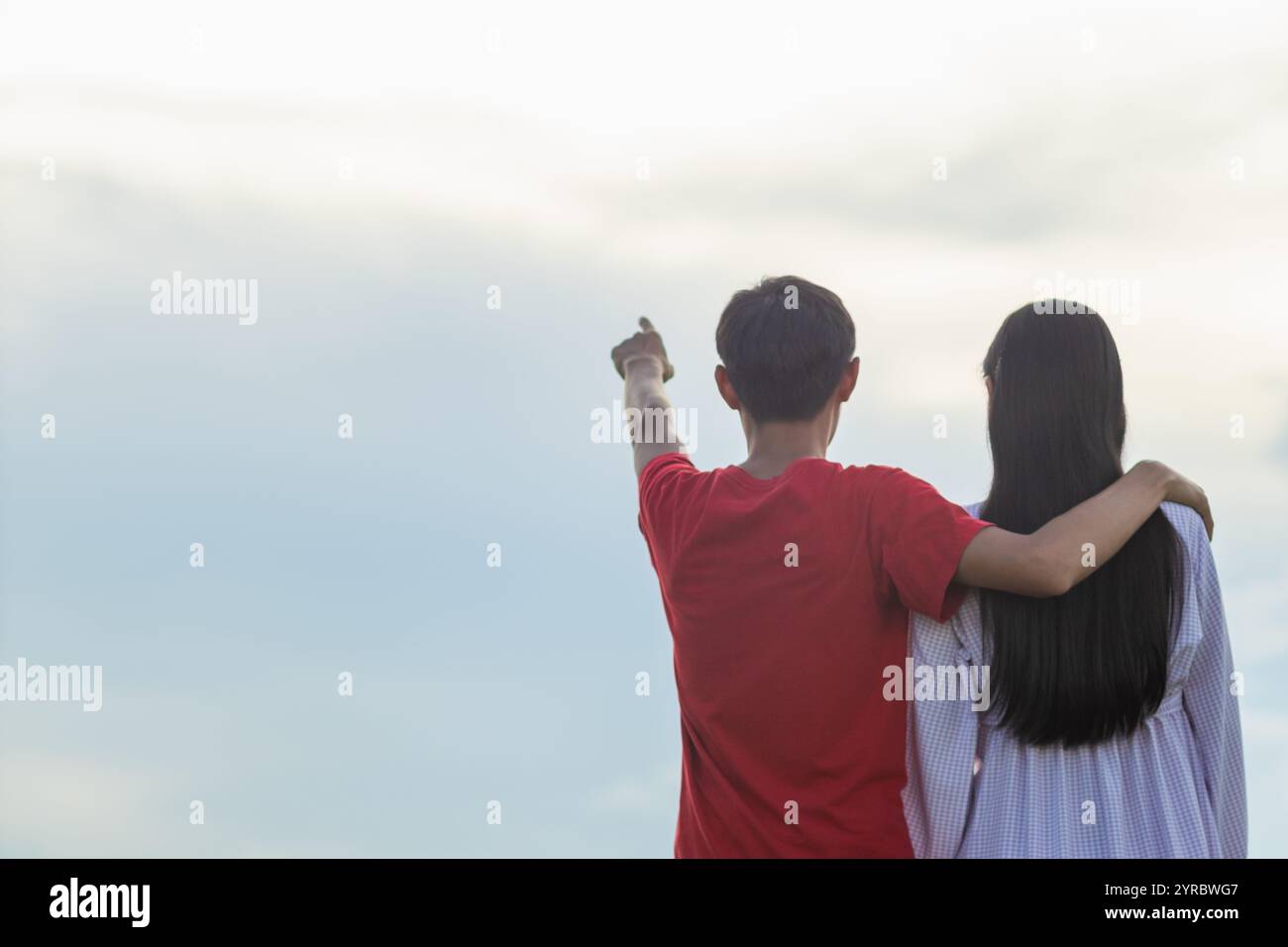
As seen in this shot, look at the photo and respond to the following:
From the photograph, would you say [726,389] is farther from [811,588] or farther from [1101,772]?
[1101,772]

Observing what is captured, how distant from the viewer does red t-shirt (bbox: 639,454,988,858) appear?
449cm

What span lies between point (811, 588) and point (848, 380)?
0.70 m

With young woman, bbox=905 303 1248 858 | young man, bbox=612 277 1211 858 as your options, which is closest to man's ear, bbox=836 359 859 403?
young man, bbox=612 277 1211 858

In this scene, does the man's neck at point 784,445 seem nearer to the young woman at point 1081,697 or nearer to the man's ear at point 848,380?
the man's ear at point 848,380

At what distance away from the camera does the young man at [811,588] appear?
4.46 m

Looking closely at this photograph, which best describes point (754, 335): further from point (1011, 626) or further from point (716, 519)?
point (1011, 626)

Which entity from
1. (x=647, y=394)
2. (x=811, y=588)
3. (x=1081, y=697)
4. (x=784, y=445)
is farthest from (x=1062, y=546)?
(x=647, y=394)

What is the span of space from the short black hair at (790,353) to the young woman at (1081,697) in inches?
23.1

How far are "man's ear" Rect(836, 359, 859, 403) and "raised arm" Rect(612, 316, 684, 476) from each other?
2.41ft

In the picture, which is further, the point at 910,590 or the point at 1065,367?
the point at 1065,367

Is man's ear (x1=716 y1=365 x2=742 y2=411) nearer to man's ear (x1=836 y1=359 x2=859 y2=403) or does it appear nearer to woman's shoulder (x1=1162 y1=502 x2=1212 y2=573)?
A: man's ear (x1=836 y1=359 x2=859 y2=403)
